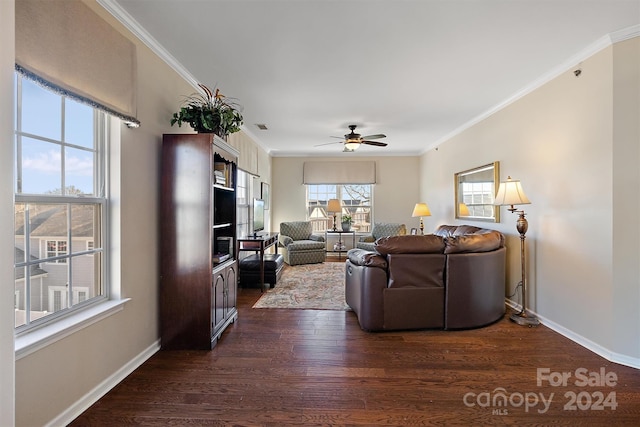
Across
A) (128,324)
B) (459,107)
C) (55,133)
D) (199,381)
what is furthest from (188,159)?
(459,107)

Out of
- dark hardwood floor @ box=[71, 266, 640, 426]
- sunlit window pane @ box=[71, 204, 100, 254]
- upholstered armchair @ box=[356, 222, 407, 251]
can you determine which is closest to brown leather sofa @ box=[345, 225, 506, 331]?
dark hardwood floor @ box=[71, 266, 640, 426]

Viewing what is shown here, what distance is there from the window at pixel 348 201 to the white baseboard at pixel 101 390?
536 centimetres

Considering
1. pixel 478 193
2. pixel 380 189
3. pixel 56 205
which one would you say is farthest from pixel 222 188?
pixel 380 189

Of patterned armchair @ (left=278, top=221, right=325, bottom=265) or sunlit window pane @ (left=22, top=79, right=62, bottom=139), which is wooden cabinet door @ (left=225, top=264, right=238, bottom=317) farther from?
patterned armchair @ (left=278, top=221, right=325, bottom=265)

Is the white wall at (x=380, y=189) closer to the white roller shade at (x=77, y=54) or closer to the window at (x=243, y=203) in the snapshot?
the window at (x=243, y=203)

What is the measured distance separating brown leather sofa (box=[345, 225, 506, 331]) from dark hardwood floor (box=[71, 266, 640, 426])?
165mm

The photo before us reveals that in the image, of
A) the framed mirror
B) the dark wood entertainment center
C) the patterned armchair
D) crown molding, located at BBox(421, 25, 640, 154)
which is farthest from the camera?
the patterned armchair

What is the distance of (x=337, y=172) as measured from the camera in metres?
7.24

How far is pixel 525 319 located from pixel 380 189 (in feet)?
15.4

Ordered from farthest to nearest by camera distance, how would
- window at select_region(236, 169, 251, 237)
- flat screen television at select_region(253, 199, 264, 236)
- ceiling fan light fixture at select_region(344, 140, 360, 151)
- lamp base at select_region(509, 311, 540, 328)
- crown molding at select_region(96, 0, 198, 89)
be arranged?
flat screen television at select_region(253, 199, 264, 236) → window at select_region(236, 169, 251, 237) → ceiling fan light fixture at select_region(344, 140, 360, 151) → lamp base at select_region(509, 311, 540, 328) → crown molding at select_region(96, 0, 198, 89)

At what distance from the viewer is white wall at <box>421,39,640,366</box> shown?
7.47 ft

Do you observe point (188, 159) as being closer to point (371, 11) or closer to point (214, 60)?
point (214, 60)

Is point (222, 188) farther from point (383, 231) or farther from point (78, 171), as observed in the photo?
point (383, 231)

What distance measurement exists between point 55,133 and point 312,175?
5779mm
